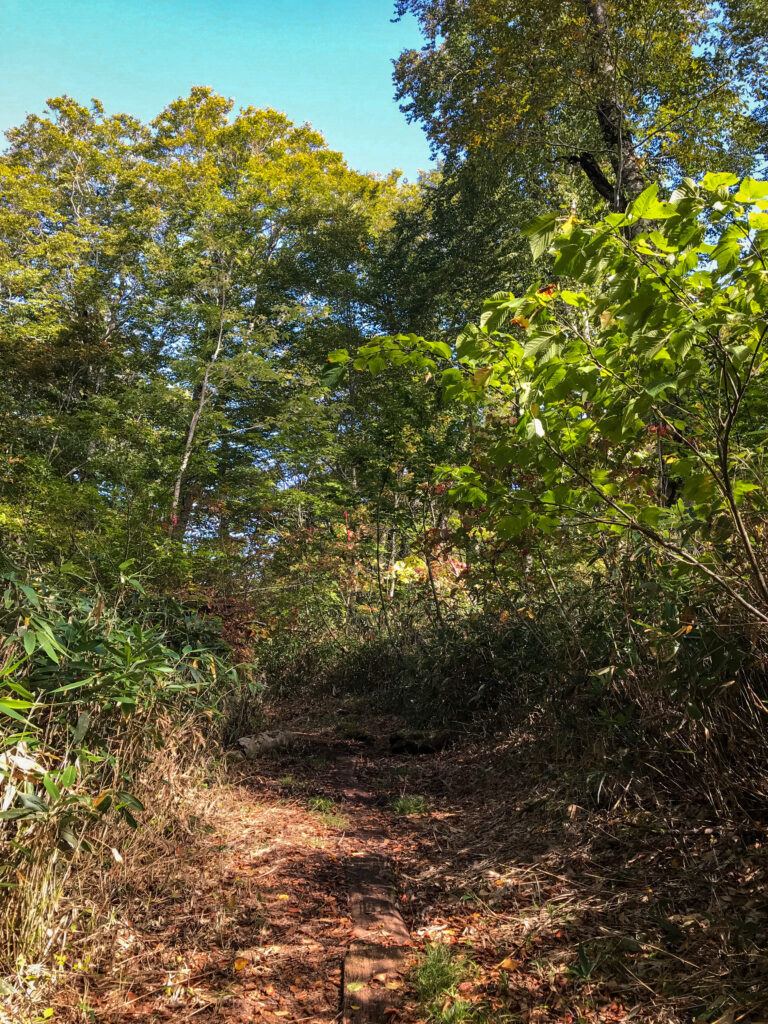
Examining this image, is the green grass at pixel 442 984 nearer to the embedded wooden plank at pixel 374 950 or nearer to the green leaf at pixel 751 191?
the embedded wooden plank at pixel 374 950

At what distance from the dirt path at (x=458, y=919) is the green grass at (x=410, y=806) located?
271mm

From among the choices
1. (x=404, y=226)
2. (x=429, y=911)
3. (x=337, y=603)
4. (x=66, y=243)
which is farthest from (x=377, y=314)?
(x=429, y=911)

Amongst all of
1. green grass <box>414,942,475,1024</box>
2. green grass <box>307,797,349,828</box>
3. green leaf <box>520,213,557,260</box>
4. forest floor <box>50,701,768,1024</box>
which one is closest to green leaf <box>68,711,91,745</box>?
forest floor <box>50,701,768,1024</box>

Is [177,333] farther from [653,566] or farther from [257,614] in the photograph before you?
[653,566]

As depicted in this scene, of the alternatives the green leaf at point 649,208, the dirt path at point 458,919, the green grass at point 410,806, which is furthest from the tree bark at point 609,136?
the green grass at point 410,806

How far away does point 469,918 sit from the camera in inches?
102

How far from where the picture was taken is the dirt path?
1.95 m

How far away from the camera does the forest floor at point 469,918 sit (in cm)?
194

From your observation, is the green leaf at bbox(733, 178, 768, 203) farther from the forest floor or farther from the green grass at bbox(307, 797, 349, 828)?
the green grass at bbox(307, 797, 349, 828)

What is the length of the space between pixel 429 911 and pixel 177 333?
16.0 meters

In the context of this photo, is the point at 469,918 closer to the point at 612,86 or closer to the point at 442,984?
the point at 442,984

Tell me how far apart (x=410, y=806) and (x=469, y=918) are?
1.53 metres

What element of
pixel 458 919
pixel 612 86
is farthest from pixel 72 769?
pixel 612 86

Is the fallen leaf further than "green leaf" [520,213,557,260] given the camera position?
Yes
